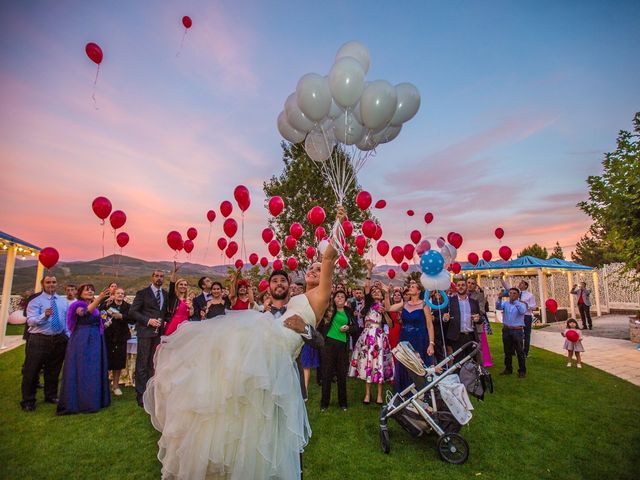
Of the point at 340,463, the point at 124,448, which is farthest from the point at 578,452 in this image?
the point at 124,448

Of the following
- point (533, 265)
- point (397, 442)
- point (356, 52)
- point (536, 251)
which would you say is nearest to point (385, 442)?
point (397, 442)

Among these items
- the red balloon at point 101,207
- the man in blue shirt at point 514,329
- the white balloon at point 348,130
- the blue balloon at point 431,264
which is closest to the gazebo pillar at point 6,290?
the red balloon at point 101,207

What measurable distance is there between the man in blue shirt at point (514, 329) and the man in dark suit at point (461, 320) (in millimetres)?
1039

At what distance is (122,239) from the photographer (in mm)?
6461

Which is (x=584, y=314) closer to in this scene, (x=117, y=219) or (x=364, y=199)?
(x=364, y=199)

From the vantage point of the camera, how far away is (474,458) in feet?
11.6

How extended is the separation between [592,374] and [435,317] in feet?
12.0

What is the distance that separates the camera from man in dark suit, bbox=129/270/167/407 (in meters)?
5.16

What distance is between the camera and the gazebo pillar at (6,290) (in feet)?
31.7

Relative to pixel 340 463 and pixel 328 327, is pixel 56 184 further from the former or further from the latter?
pixel 340 463

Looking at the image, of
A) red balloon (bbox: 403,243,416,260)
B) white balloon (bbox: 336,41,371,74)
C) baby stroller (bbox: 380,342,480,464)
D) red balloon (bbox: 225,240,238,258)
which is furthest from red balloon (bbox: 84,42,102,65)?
red balloon (bbox: 403,243,416,260)

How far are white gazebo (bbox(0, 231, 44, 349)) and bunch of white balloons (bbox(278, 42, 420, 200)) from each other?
32.1 feet

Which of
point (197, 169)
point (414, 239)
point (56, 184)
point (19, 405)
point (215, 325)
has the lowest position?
point (19, 405)

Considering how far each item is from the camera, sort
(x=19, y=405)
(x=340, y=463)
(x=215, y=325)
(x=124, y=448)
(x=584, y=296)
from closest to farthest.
A: (x=215, y=325) → (x=340, y=463) → (x=124, y=448) → (x=19, y=405) → (x=584, y=296)
